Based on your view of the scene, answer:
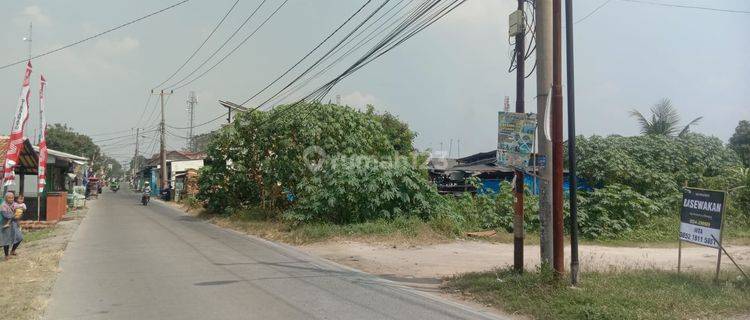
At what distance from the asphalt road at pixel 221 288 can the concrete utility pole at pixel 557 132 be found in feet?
6.22

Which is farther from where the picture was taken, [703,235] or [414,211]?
[414,211]

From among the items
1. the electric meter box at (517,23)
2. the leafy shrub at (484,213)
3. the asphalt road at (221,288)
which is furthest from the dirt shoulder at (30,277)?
the leafy shrub at (484,213)

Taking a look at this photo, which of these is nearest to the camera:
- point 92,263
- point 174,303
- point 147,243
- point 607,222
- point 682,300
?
point 682,300

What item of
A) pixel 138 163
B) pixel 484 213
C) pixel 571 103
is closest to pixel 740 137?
pixel 484 213

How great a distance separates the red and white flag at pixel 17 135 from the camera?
15.5 meters

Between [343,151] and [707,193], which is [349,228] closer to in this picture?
[343,151]

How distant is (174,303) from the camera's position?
7930mm

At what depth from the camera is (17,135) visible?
16.0 m

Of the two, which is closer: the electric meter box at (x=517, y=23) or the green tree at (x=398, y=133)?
the electric meter box at (x=517, y=23)

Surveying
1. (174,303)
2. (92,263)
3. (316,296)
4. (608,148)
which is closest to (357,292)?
(316,296)

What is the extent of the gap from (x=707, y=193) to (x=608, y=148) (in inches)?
578

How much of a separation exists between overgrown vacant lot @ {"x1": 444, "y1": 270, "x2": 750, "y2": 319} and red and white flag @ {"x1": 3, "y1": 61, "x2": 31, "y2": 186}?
43.0 feet

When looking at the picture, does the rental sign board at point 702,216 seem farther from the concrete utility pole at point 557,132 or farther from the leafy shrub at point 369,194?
the leafy shrub at point 369,194

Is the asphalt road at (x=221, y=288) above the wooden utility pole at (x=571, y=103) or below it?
below
